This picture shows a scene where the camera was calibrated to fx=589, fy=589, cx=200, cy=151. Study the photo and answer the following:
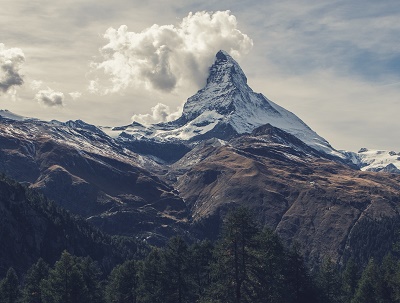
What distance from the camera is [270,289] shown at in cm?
6750

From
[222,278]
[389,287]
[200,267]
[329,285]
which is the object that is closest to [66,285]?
[200,267]

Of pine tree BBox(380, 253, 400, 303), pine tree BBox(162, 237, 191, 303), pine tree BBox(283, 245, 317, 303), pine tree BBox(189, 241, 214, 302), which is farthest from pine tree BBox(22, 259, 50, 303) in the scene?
pine tree BBox(380, 253, 400, 303)

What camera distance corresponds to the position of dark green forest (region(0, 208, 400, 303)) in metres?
62.3

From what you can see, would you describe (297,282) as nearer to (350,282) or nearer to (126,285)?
(126,285)

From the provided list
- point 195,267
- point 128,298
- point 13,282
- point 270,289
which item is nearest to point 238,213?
point 270,289

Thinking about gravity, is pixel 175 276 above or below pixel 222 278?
above

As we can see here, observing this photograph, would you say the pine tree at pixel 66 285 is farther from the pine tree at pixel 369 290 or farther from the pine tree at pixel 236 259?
the pine tree at pixel 369 290

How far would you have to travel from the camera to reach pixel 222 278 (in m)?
63.5

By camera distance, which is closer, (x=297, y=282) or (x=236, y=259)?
(x=236, y=259)

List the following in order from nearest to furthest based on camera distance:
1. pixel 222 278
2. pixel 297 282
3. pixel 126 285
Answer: pixel 222 278, pixel 297 282, pixel 126 285

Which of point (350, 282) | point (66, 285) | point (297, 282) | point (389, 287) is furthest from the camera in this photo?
point (350, 282)

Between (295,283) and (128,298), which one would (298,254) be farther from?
(128,298)

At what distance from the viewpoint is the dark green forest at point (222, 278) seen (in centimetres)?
6231

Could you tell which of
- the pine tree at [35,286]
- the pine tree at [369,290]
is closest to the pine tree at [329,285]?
the pine tree at [369,290]
